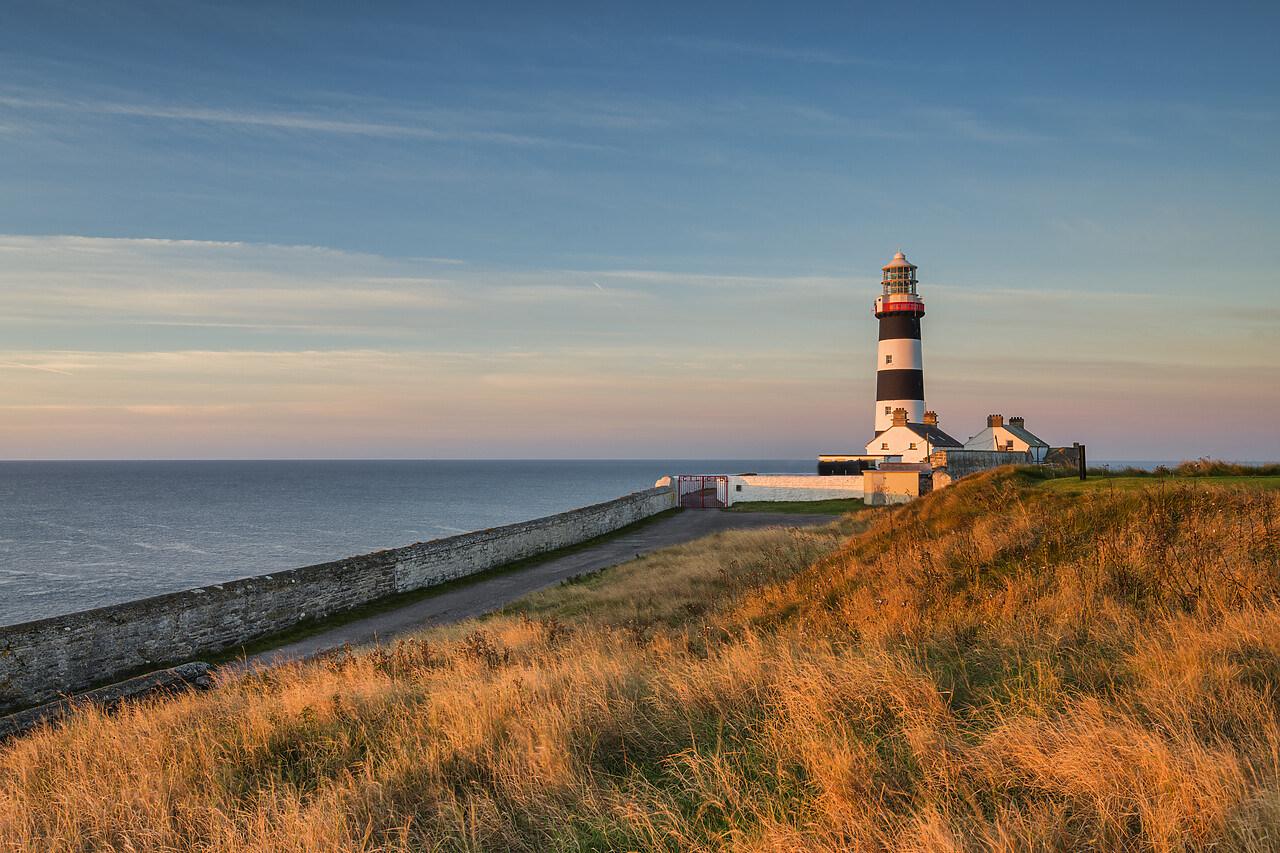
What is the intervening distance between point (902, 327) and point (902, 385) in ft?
12.0

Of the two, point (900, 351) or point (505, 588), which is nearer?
point (505, 588)

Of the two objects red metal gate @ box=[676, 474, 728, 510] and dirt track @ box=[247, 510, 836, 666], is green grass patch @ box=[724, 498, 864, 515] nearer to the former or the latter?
red metal gate @ box=[676, 474, 728, 510]

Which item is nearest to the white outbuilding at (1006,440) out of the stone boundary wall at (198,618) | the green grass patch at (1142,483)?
the green grass patch at (1142,483)

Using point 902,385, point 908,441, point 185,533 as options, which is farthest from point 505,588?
point 185,533

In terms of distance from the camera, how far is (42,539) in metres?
54.3

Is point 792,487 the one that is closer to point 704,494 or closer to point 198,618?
point 704,494

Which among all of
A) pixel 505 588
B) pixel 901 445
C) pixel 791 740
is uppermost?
pixel 901 445

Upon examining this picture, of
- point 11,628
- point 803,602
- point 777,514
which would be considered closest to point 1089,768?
point 803,602

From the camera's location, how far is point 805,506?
39.0 meters

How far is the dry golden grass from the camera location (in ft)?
10.9

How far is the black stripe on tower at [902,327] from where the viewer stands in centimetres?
4644

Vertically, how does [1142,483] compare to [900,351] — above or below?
below

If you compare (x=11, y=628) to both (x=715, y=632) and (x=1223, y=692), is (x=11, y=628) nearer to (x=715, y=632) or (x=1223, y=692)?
(x=715, y=632)

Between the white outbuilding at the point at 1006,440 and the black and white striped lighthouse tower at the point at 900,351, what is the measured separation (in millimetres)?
3808
